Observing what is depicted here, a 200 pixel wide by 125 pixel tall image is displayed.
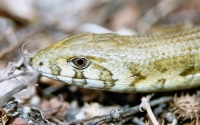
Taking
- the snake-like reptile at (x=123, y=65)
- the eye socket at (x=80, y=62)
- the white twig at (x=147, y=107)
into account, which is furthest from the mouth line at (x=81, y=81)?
the white twig at (x=147, y=107)

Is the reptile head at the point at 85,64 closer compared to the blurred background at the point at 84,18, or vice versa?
the reptile head at the point at 85,64

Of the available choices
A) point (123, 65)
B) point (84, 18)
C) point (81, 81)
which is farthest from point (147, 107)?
point (84, 18)

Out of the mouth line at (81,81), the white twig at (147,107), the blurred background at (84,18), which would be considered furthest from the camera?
the blurred background at (84,18)

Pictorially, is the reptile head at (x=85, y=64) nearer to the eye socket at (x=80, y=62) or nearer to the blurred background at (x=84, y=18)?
the eye socket at (x=80, y=62)

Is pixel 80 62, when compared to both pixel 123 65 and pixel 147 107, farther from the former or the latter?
pixel 147 107

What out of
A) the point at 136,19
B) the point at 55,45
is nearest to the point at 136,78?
the point at 55,45

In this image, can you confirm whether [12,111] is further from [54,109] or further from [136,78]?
[136,78]

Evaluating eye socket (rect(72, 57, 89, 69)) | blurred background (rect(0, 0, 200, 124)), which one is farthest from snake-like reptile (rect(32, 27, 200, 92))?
blurred background (rect(0, 0, 200, 124))
